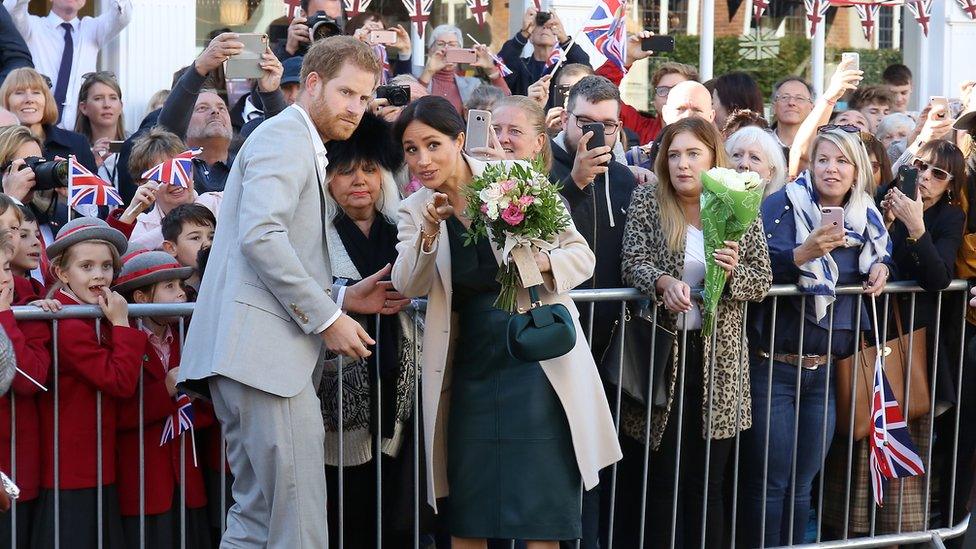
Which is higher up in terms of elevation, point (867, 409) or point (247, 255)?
point (247, 255)

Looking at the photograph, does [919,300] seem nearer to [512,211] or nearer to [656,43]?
[512,211]

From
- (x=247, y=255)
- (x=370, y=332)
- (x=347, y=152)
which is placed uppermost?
(x=347, y=152)

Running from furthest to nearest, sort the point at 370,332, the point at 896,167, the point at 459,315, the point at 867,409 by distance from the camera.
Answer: the point at 896,167 < the point at 867,409 < the point at 370,332 < the point at 459,315

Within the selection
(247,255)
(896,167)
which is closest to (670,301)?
(247,255)

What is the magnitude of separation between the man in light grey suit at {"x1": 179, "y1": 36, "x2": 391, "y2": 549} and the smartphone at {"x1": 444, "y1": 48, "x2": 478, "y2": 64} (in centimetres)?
376

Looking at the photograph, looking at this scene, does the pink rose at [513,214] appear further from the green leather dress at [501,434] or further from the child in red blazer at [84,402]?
the child in red blazer at [84,402]

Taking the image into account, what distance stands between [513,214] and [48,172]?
2.65 meters

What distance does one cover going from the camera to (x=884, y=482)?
20.9 feet

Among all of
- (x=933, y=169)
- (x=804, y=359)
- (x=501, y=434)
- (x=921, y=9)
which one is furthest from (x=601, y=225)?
(x=921, y=9)

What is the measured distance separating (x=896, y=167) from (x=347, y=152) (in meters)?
3.30

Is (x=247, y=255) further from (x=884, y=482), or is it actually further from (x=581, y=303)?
(x=884, y=482)

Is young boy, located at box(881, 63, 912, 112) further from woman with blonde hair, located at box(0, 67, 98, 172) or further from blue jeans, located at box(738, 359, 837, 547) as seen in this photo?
woman with blonde hair, located at box(0, 67, 98, 172)

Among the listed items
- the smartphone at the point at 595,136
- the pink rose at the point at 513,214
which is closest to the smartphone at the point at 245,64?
the smartphone at the point at 595,136

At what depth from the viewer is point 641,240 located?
5754mm
